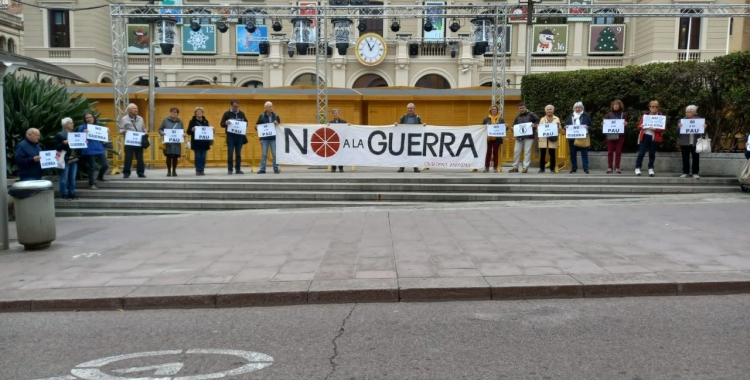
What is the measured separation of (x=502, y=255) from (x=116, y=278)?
4.51 metres

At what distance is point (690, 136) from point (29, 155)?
1350cm

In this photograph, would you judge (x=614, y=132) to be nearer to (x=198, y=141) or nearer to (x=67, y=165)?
(x=198, y=141)

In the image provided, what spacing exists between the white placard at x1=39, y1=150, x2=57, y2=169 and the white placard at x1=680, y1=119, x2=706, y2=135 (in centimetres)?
1300

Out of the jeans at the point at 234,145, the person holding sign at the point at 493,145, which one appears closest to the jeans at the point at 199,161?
the jeans at the point at 234,145

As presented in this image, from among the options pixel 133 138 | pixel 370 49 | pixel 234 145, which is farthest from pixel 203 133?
pixel 370 49

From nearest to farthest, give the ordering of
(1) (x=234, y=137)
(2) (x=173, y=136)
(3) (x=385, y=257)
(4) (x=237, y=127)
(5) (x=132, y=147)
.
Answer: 1. (3) (x=385, y=257)
2. (5) (x=132, y=147)
3. (2) (x=173, y=136)
4. (4) (x=237, y=127)
5. (1) (x=234, y=137)

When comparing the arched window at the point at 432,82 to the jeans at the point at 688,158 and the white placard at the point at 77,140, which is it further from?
the white placard at the point at 77,140

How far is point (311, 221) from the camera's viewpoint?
10.3 metres

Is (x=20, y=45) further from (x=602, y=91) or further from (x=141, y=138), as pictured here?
(x=602, y=91)

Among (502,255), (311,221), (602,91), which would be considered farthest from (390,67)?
(502,255)

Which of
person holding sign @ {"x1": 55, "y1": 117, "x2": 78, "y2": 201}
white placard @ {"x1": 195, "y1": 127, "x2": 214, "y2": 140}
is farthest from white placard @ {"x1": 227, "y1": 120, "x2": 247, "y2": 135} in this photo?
person holding sign @ {"x1": 55, "y1": 117, "x2": 78, "y2": 201}

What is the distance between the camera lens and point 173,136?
1454 centimetres

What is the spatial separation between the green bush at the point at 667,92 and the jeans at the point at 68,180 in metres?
12.3

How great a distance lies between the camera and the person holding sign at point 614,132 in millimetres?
14148
